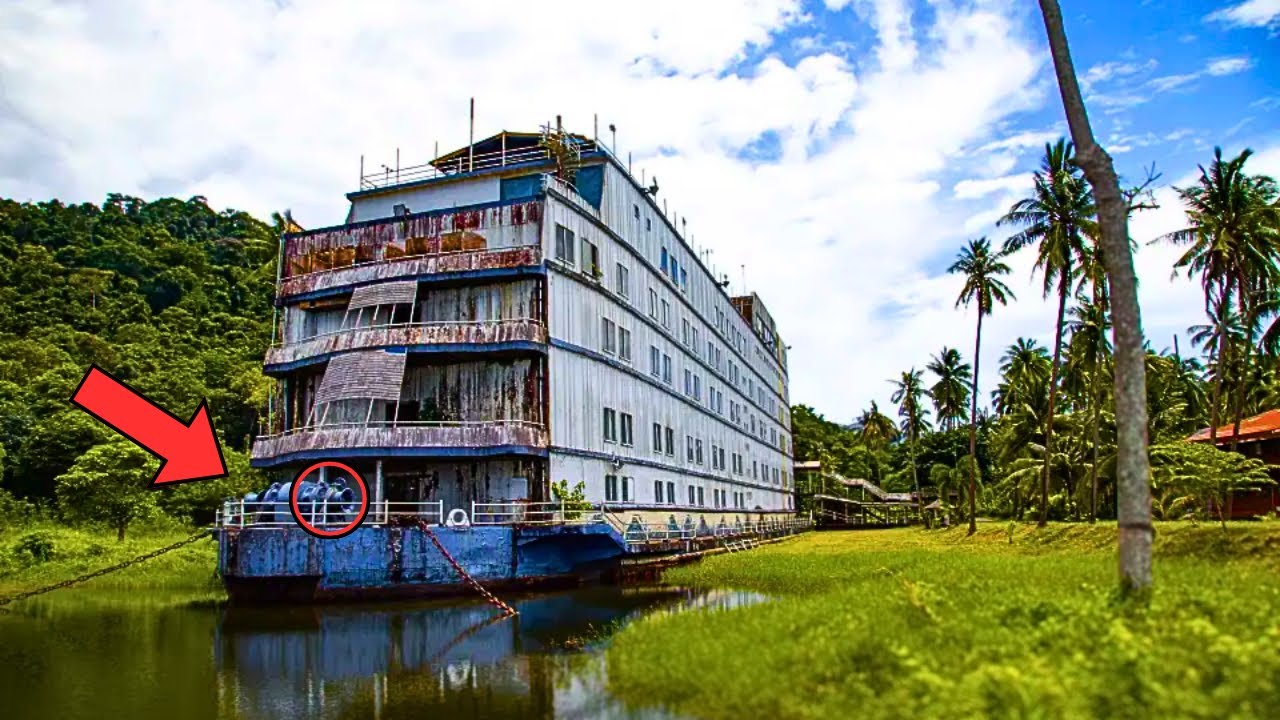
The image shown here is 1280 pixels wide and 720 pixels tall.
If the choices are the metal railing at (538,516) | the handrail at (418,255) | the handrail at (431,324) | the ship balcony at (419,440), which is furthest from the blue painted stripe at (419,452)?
the handrail at (418,255)

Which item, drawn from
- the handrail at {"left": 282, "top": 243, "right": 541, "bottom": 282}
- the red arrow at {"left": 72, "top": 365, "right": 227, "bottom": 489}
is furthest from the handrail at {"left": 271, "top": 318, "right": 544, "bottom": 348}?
the red arrow at {"left": 72, "top": 365, "right": 227, "bottom": 489}

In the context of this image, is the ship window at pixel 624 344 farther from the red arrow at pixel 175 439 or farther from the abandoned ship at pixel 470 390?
the red arrow at pixel 175 439

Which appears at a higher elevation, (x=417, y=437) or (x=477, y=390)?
(x=477, y=390)

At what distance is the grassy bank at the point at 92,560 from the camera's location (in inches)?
1332

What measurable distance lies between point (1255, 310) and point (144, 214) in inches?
3966

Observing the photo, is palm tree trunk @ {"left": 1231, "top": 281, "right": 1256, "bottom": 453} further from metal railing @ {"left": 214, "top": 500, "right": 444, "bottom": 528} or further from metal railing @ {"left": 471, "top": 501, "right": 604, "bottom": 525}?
metal railing @ {"left": 214, "top": 500, "right": 444, "bottom": 528}

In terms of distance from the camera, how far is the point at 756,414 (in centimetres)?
6619

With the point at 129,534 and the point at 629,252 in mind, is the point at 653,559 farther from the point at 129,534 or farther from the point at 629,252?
the point at 129,534

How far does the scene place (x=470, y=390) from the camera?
30438mm

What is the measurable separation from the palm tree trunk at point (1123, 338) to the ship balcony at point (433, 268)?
19732 mm

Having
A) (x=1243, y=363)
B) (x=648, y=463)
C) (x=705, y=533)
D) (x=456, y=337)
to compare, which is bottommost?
(x=705, y=533)

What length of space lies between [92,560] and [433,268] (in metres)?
20.0

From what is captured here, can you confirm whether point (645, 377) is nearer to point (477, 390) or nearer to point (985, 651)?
point (477, 390)

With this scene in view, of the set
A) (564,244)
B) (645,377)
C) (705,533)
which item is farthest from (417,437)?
(705,533)
